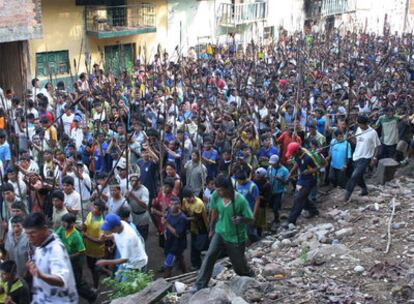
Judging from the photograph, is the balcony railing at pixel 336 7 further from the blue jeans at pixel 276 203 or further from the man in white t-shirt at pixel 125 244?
the man in white t-shirt at pixel 125 244

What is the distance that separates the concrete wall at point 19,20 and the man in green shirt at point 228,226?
12.7 metres

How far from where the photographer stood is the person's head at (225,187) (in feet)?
18.3

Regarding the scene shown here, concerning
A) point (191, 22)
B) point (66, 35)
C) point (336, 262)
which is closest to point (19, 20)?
point (66, 35)

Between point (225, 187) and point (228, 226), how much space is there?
0.42 metres

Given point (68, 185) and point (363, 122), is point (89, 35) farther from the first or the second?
point (68, 185)

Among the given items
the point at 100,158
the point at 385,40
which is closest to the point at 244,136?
the point at 100,158

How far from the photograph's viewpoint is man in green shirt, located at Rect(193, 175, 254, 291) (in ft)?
18.4

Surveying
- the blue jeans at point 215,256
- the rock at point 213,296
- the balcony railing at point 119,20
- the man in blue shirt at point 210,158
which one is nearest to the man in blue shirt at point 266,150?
the man in blue shirt at point 210,158

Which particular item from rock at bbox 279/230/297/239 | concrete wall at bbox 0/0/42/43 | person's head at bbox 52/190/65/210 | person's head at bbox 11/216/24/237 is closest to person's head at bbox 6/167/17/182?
person's head at bbox 52/190/65/210

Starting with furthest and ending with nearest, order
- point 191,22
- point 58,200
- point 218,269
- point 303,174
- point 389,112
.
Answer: point 191,22, point 389,112, point 303,174, point 218,269, point 58,200

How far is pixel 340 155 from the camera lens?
9.39 m

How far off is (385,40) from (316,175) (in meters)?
16.4

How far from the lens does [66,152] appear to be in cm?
889

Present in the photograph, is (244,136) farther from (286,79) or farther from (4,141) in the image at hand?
(286,79)
